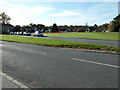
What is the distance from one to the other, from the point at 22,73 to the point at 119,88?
12.8 ft

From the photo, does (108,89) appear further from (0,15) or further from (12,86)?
(0,15)

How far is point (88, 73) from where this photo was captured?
5250mm

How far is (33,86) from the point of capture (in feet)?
13.9

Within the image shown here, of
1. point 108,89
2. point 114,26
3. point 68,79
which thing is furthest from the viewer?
point 114,26

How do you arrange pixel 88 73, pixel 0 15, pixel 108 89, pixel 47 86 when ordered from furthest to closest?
pixel 0 15 < pixel 88 73 < pixel 47 86 < pixel 108 89

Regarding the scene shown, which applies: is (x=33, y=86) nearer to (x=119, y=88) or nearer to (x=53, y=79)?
(x=53, y=79)

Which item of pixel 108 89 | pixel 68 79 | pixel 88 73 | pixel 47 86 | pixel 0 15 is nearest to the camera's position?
pixel 108 89

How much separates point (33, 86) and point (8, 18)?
350 feet

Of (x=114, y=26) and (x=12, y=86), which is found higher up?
(x=114, y=26)

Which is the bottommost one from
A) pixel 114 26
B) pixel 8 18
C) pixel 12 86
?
pixel 12 86

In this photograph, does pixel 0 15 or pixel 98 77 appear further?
pixel 0 15

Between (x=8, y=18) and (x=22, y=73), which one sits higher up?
(x=8, y=18)

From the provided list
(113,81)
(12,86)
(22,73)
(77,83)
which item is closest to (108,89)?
(113,81)

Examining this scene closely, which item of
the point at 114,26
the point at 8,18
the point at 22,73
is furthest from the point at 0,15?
the point at 22,73
